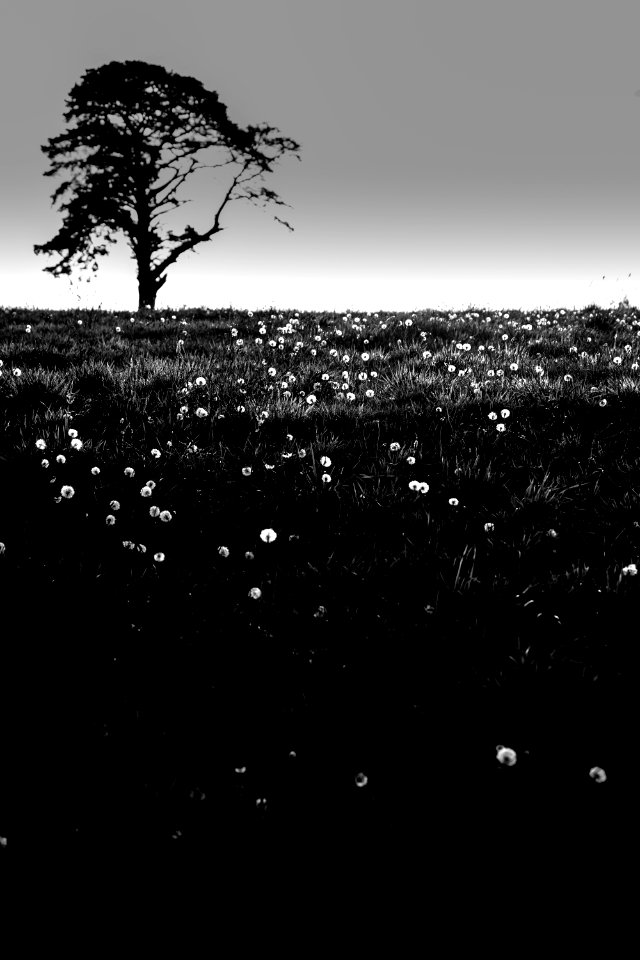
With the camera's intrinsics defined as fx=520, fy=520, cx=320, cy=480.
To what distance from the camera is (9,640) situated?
257 cm

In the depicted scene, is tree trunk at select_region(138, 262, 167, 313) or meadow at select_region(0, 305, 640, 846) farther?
tree trunk at select_region(138, 262, 167, 313)

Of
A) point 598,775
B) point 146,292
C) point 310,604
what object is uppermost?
point 146,292

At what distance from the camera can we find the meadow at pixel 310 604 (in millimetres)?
1953

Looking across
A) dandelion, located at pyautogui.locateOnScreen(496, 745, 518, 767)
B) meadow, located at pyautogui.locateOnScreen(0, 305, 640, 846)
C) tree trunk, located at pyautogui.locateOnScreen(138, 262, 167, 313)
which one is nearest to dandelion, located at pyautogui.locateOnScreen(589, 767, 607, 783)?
meadow, located at pyautogui.locateOnScreen(0, 305, 640, 846)

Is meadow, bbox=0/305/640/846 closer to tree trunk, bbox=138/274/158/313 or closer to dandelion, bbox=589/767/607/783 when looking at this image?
dandelion, bbox=589/767/607/783

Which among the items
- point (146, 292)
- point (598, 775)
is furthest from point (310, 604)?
point (146, 292)

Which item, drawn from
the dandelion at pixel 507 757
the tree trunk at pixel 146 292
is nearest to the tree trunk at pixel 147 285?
the tree trunk at pixel 146 292

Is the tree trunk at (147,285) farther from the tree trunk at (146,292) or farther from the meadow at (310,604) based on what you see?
the meadow at (310,604)

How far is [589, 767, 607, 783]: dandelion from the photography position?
1.90m

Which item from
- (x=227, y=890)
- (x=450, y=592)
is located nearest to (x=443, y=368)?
(x=450, y=592)

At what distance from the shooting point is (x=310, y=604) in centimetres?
287

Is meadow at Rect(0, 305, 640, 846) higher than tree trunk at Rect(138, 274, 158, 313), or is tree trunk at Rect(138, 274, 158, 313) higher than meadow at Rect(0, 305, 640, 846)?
tree trunk at Rect(138, 274, 158, 313)

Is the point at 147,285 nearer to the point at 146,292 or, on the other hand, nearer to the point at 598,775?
the point at 146,292

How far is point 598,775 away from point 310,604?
58.9 inches
